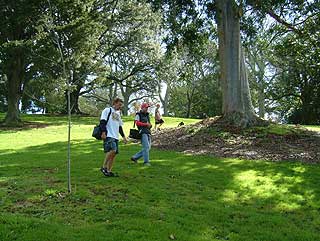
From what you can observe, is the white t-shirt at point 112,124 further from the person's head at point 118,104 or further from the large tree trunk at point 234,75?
the large tree trunk at point 234,75

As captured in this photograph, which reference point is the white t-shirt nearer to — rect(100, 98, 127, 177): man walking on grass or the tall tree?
rect(100, 98, 127, 177): man walking on grass

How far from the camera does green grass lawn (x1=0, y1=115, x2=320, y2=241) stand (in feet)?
19.7

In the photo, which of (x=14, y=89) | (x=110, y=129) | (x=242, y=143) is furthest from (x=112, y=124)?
(x=14, y=89)

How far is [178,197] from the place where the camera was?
8109 mm

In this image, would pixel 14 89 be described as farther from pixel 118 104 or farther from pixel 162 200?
pixel 162 200

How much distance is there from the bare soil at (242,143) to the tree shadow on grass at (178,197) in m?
1.32

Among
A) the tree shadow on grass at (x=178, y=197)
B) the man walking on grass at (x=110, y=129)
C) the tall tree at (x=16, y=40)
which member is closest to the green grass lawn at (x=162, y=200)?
the tree shadow on grass at (x=178, y=197)

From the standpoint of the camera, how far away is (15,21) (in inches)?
952

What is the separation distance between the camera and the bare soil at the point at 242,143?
13.3 meters

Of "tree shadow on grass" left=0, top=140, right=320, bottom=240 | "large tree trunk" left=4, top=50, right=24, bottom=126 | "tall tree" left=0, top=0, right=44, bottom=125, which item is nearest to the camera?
"tree shadow on grass" left=0, top=140, right=320, bottom=240

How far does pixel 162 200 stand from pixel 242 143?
25.5 ft

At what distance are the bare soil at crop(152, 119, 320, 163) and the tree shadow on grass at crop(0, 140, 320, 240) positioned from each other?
1318 millimetres

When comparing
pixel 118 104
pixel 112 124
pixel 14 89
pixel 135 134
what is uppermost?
pixel 14 89

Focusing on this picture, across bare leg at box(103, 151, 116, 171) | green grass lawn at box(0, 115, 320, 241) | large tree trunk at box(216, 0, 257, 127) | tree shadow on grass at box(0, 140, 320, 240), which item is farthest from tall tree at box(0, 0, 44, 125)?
bare leg at box(103, 151, 116, 171)
